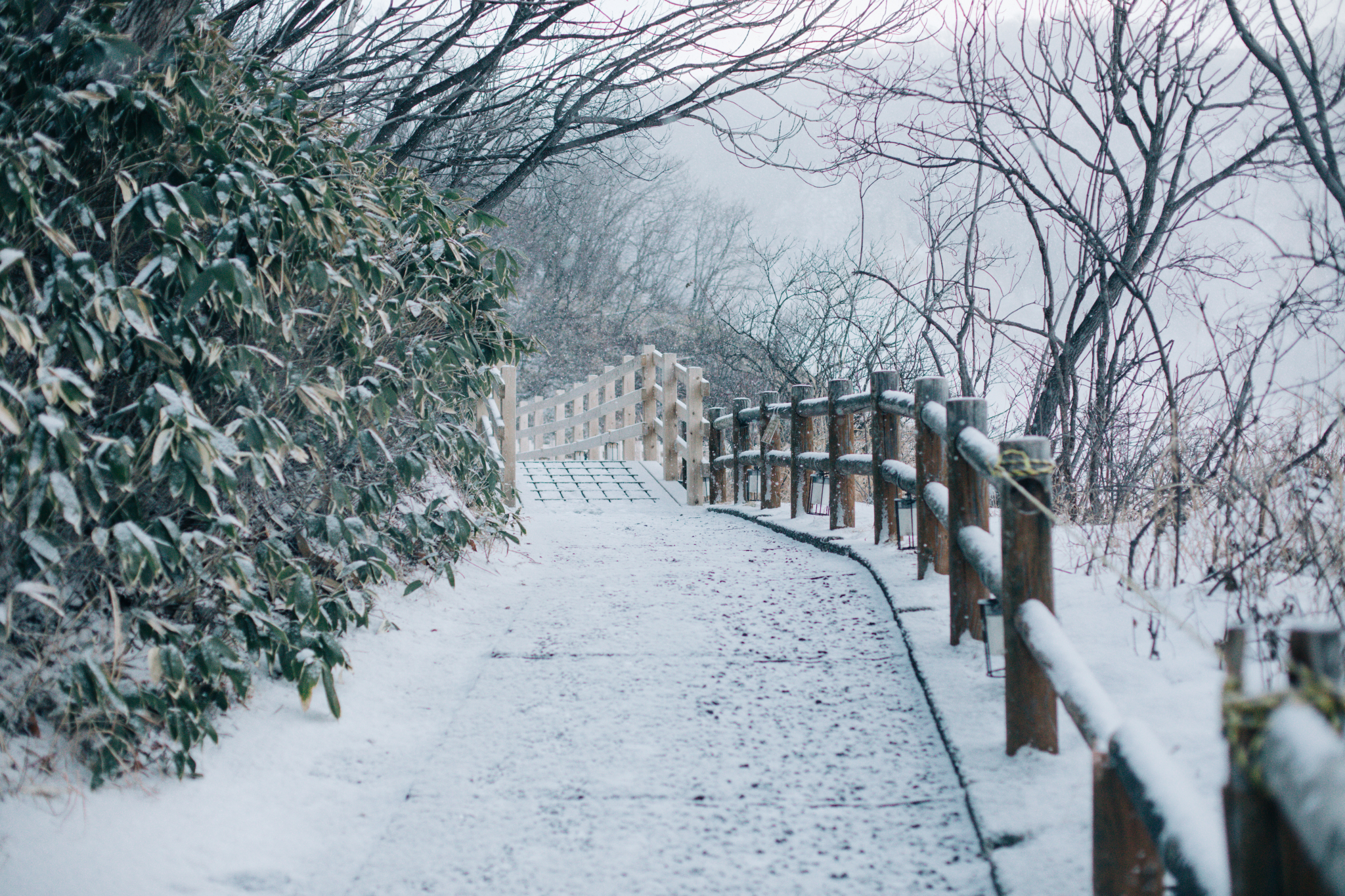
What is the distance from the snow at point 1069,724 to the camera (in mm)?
1906

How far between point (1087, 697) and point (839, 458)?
4.34 meters

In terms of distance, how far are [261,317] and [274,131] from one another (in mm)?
718

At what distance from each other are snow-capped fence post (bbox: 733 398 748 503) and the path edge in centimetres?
170

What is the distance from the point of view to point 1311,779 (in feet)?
2.60

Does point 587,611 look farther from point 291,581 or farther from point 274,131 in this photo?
point 274,131

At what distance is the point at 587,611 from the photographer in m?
4.23

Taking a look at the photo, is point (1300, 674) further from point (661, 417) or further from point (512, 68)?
point (661, 417)

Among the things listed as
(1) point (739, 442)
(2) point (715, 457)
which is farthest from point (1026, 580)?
(2) point (715, 457)

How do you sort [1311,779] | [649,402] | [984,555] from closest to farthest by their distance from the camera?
[1311,779] < [984,555] < [649,402]

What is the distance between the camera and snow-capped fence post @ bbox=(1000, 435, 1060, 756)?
2.25 m

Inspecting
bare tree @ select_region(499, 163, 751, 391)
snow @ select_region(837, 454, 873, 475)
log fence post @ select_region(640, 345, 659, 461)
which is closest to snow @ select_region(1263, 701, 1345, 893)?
snow @ select_region(837, 454, 873, 475)

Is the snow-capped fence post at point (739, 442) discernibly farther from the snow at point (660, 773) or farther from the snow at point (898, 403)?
the snow at point (660, 773)

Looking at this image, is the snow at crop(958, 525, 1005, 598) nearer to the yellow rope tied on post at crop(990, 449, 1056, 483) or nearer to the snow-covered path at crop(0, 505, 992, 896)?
the yellow rope tied on post at crop(990, 449, 1056, 483)

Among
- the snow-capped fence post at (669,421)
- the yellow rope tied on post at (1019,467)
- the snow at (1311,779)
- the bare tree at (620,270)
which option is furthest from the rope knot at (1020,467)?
A: the bare tree at (620,270)
